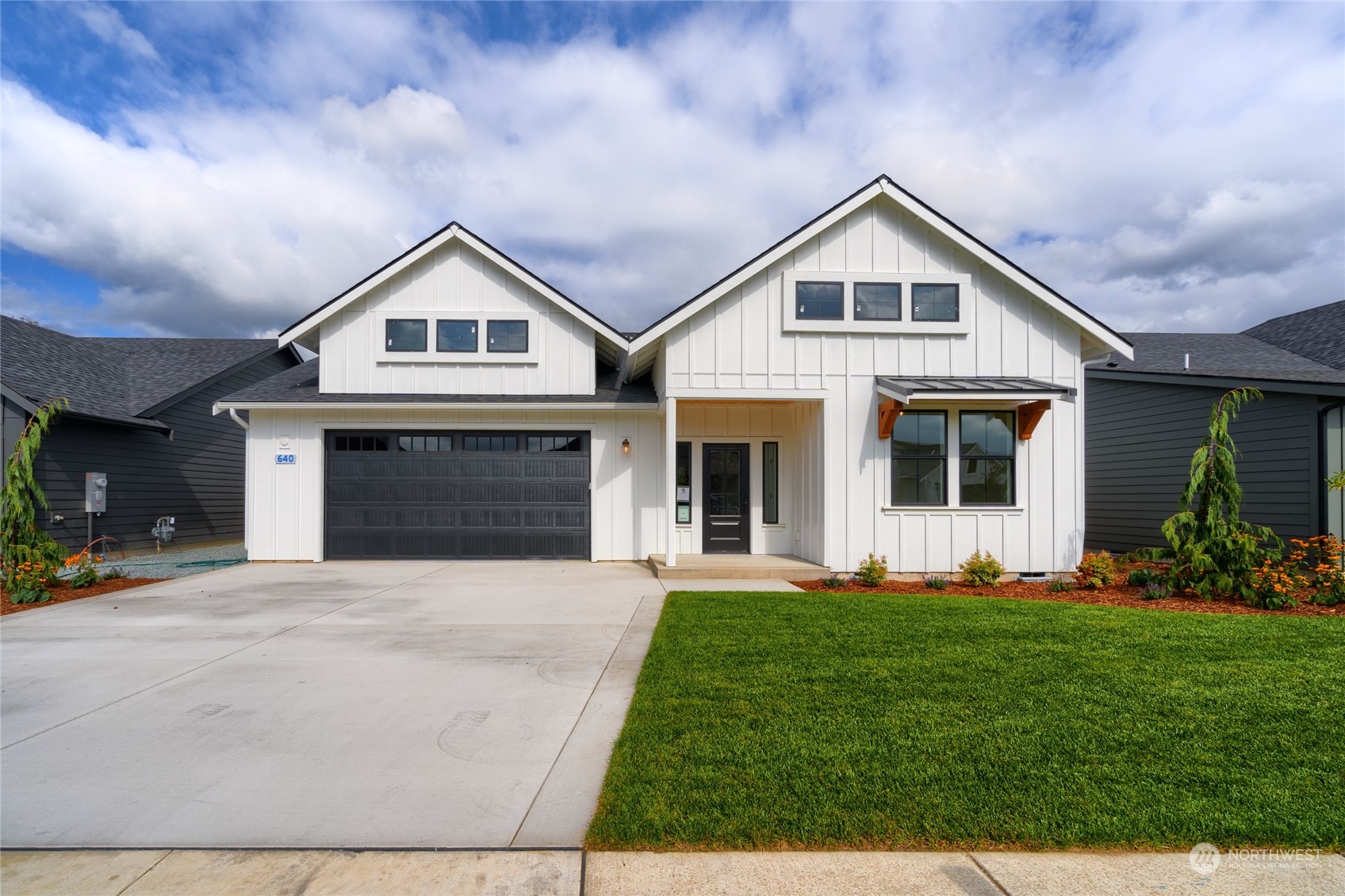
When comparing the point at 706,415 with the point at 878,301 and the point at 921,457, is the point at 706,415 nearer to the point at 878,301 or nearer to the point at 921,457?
the point at 878,301

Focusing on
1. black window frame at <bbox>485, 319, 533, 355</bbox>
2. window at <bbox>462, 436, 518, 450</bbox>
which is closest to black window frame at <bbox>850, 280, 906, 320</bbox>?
black window frame at <bbox>485, 319, 533, 355</bbox>

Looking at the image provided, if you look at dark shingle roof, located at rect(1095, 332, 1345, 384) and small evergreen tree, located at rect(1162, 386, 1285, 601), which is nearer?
small evergreen tree, located at rect(1162, 386, 1285, 601)

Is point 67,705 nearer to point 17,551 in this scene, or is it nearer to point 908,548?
point 17,551

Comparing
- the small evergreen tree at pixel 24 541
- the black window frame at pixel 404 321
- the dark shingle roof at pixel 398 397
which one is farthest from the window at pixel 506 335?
the small evergreen tree at pixel 24 541

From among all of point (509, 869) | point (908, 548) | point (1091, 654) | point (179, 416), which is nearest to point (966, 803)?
point (509, 869)

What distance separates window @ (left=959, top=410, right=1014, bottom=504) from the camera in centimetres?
1108

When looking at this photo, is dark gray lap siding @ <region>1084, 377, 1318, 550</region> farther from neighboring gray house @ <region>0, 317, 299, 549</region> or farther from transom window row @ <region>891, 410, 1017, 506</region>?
neighboring gray house @ <region>0, 317, 299, 549</region>

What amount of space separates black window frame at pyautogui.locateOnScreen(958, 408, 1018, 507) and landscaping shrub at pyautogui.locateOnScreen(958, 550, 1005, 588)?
42.3 inches

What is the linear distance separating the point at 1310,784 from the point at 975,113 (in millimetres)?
11243

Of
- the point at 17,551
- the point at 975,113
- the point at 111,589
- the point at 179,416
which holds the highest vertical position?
the point at 975,113

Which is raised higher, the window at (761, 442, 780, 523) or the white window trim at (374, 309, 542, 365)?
the white window trim at (374, 309, 542, 365)

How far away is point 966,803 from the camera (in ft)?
10.7

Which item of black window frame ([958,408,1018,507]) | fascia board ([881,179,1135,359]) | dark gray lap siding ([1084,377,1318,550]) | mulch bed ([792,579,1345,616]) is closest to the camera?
mulch bed ([792,579,1345,616])

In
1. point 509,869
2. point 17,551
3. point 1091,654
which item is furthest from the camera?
point 17,551
